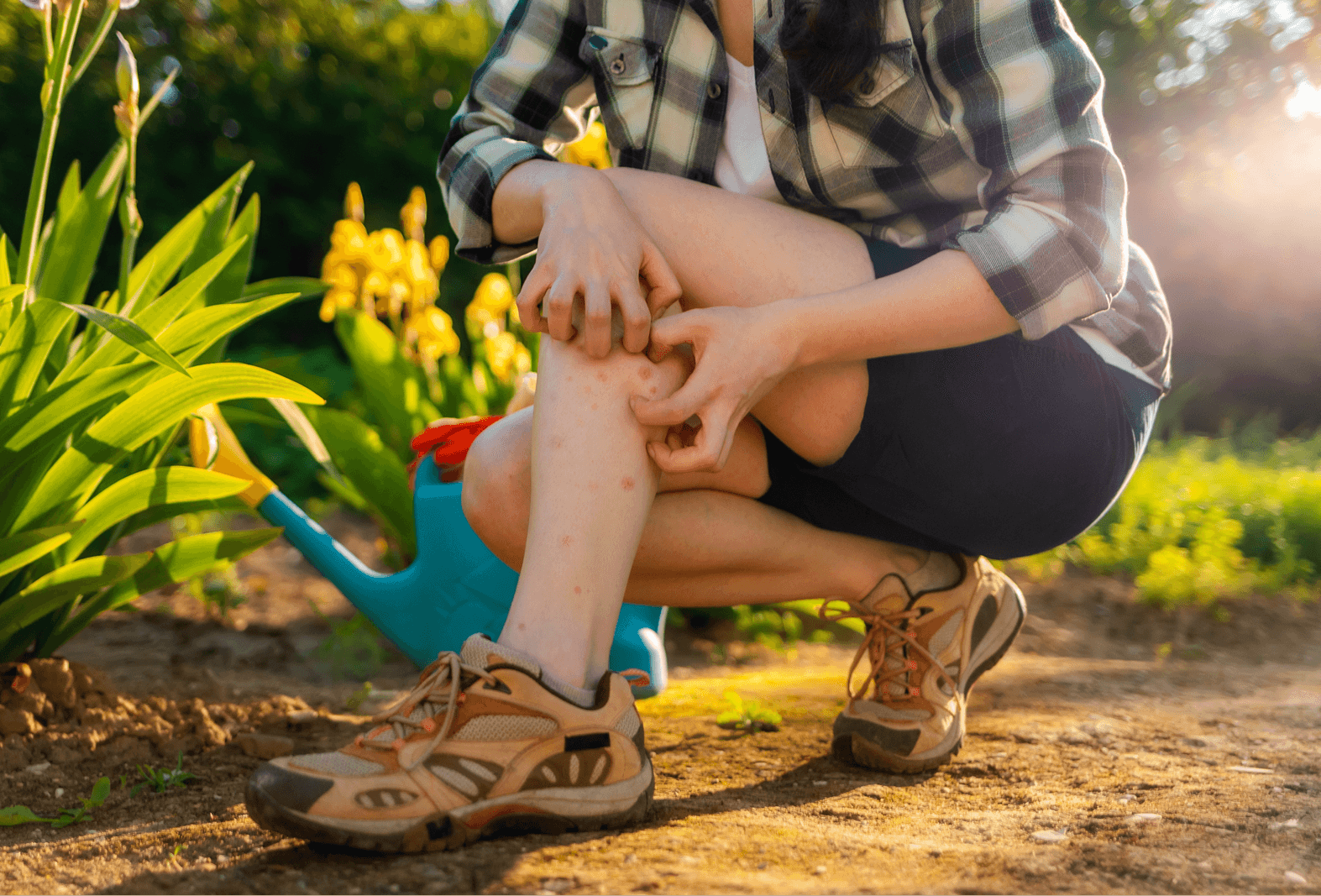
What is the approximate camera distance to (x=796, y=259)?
1077 millimetres

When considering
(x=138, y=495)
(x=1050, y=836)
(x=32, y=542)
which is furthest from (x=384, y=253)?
(x=1050, y=836)

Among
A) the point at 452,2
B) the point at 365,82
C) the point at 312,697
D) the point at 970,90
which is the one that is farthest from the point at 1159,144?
the point at 312,697

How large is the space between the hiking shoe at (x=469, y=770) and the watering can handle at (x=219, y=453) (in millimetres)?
715

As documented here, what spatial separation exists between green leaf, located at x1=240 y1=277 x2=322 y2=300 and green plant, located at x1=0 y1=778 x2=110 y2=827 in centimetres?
71

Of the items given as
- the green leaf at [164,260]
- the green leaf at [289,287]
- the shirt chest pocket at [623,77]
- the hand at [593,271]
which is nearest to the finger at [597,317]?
the hand at [593,271]

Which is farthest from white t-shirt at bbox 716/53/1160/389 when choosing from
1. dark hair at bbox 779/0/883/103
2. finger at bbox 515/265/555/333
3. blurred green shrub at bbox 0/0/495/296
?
blurred green shrub at bbox 0/0/495/296

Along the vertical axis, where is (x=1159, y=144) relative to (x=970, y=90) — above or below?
above

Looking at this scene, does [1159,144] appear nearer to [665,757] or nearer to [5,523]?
[665,757]

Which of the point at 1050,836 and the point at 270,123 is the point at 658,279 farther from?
the point at 270,123

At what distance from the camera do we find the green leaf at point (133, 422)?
1201 millimetres

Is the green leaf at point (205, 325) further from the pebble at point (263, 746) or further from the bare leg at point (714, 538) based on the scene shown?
the pebble at point (263, 746)

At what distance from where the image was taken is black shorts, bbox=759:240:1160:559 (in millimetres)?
1108

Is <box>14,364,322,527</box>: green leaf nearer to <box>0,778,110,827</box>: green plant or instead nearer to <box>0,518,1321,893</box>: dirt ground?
<box>0,518,1321,893</box>: dirt ground

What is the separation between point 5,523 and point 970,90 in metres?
1.35
